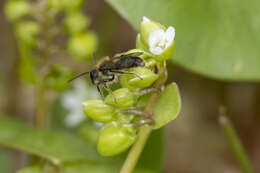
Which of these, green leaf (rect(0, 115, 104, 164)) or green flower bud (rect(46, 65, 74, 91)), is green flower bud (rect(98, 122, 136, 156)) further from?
green flower bud (rect(46, 65, 74, 91))

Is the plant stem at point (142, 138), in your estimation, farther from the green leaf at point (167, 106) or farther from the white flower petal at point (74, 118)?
the white flower petal at point (74, 118)

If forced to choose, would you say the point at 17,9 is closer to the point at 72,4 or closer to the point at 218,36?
the point at 72,4

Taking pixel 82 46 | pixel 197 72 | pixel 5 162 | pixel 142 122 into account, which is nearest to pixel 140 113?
pixel 142 122

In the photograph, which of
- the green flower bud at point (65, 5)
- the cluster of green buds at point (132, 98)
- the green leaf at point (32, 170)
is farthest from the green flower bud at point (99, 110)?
the green flower bud at point (65, 5)

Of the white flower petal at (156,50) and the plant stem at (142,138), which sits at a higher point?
the white flower petal at (156,50)

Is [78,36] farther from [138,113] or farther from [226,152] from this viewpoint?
[226,152]

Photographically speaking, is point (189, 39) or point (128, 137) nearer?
point (128, 137)

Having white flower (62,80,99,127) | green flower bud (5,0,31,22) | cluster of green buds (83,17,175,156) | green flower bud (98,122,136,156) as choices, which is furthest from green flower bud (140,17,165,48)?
white flower (62,80,99,127)

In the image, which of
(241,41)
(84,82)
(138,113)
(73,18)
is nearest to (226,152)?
(84,82)
